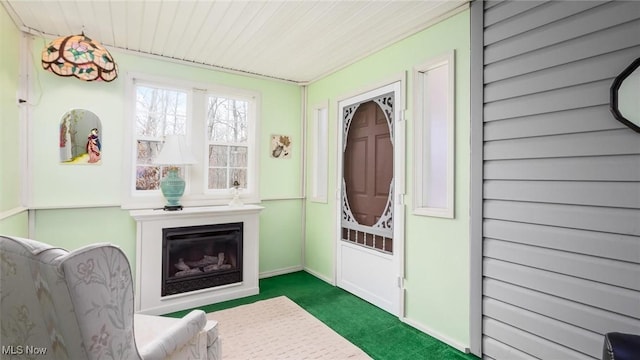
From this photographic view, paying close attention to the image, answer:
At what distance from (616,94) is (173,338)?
8.16 feet

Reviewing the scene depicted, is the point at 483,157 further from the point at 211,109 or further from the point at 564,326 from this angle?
the point at 211,109

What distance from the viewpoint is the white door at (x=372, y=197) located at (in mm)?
2951

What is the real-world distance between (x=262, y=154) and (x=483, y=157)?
2.70 m

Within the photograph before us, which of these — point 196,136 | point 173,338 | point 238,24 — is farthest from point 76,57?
point 173,338

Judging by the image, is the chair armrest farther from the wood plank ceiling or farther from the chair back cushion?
the wood plank ceiling

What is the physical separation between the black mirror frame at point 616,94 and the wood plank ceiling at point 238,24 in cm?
116

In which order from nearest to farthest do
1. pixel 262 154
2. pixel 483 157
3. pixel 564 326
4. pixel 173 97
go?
pixel 564 326, pixel 483 157, pixel 173 97, pixel 262 154

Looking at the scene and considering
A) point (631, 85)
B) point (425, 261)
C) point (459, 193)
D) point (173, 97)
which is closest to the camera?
point (631, 85)

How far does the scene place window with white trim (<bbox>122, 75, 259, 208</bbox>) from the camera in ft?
10.9

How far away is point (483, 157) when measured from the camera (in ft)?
Result: 7.33

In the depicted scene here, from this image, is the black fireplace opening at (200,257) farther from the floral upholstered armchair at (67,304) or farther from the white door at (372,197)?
the floral upholstered armchair at (67,304)

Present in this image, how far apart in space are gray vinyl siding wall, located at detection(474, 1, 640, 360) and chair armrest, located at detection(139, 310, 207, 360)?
194cm

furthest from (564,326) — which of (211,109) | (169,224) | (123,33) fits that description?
(123,33)

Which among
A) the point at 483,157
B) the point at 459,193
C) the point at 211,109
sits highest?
the point at 211,109
